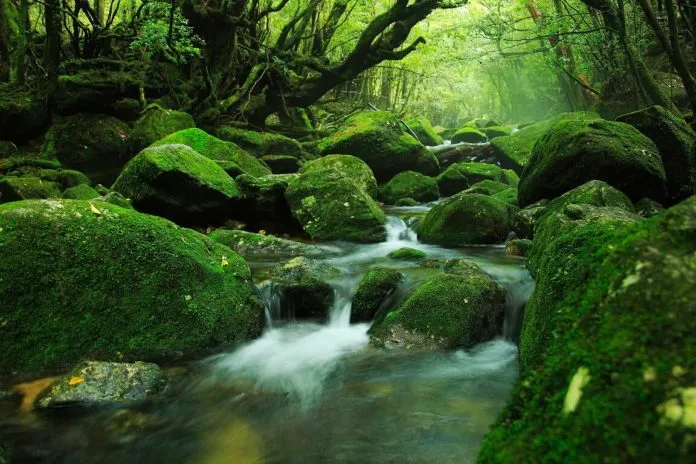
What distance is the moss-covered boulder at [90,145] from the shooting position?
38.9 ft

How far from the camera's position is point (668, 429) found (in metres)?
1.00

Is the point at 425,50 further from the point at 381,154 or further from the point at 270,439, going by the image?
the point at 270,439

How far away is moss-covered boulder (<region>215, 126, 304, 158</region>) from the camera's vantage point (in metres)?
14.1

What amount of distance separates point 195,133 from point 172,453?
9382 millimetres

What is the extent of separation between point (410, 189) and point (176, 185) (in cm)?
751

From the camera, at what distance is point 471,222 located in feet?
28.6

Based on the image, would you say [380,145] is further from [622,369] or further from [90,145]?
[622,369]

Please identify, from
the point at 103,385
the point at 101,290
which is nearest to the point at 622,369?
the point at 103,385

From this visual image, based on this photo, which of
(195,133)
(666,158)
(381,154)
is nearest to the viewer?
(666,158)

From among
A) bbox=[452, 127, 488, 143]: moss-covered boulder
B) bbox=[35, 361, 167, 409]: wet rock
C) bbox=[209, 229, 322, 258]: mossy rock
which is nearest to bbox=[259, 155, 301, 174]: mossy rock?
bbox=[209, 229, 322, 258]: mossy rock

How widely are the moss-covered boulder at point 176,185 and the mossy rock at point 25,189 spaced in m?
1.85

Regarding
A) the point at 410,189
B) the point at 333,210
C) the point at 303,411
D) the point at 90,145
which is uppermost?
the point at 90,145

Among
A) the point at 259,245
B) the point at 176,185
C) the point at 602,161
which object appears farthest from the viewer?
the point at 176,185

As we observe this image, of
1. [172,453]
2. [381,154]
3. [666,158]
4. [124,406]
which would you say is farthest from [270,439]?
[381,154]
